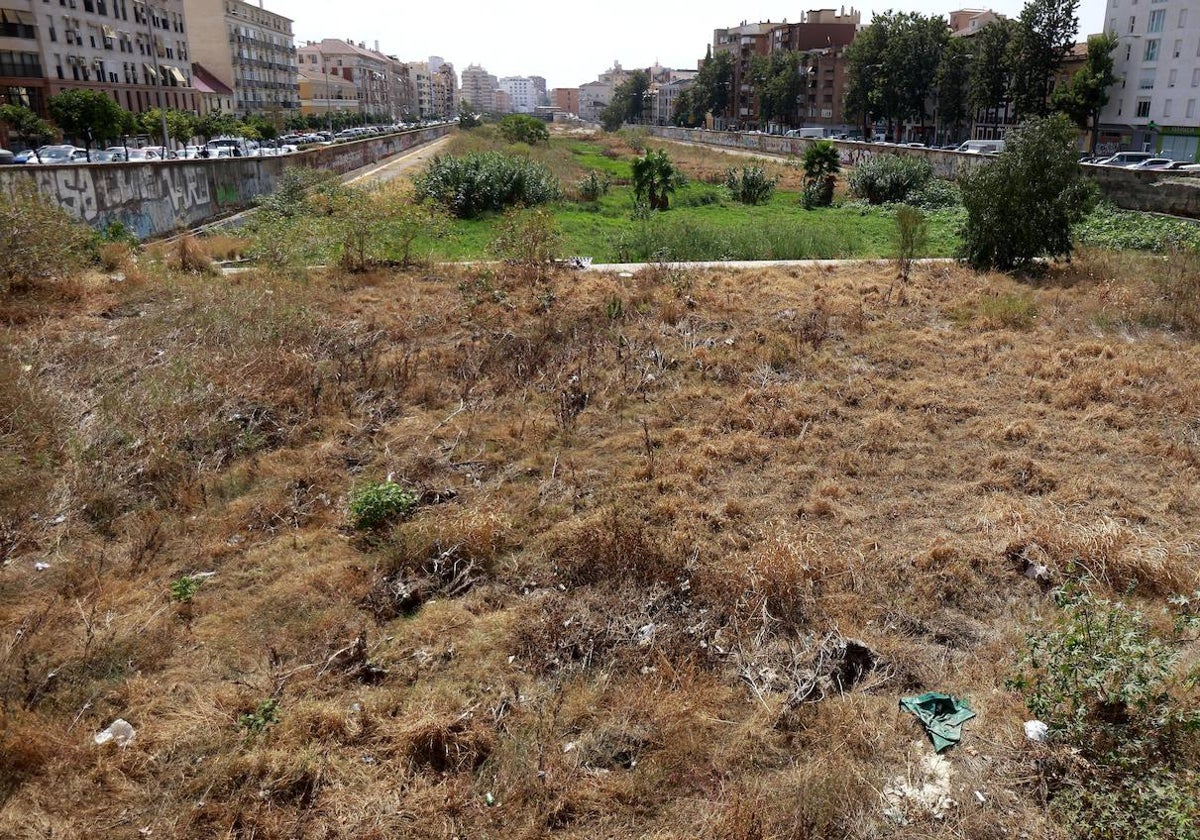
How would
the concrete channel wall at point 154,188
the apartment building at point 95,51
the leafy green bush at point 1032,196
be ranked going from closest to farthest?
the concrete channel wall at point 154,188 → the leafy green bush at point 1032,196 → the apartment building at point 95,51

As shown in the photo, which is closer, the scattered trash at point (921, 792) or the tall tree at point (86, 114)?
the scattered trash at point (921, 792)

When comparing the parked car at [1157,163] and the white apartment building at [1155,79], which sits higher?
the white apartment building at [1155,79]

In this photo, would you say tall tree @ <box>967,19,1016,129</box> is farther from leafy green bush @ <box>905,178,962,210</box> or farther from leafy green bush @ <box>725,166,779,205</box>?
leafy green bush @ <box>725,166,779,205</box>

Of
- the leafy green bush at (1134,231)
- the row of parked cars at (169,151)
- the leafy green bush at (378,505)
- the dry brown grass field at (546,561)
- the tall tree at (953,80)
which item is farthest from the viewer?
the tall tree at (953,80)

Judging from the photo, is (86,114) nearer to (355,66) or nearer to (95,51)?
(95,51)

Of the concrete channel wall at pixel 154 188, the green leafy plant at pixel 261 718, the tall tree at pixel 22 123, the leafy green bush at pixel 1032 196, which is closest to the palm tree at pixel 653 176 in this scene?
the concrete channel wall at pixel 154 188

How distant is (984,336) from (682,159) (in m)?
48.3

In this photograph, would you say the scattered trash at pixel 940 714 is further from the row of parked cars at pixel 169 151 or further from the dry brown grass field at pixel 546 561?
the row of parked cars at pixel 169 151

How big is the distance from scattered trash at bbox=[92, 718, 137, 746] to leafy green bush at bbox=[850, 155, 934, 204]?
105 feet

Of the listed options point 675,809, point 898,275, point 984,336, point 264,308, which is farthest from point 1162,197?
point 675,809

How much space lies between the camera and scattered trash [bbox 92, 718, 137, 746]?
435cm

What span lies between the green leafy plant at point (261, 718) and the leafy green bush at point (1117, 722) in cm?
410

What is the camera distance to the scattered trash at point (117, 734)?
435 cm

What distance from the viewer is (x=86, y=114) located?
4109 centimetres
